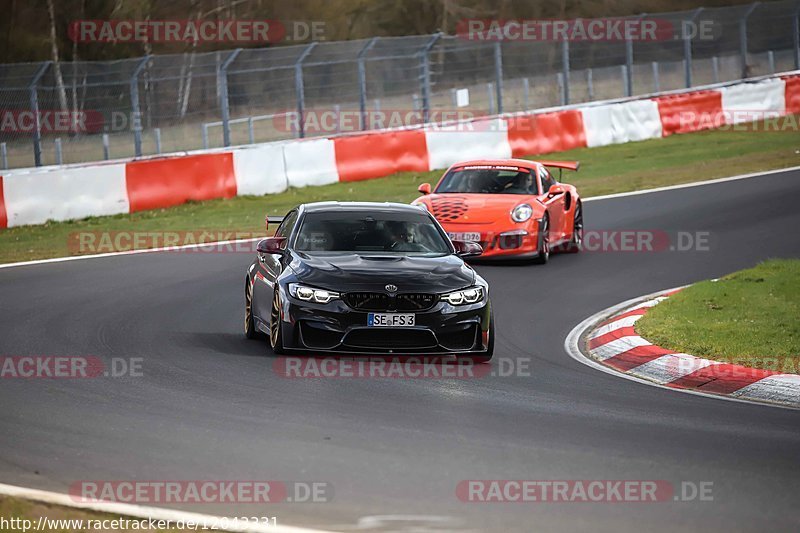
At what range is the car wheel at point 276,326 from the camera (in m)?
10.7

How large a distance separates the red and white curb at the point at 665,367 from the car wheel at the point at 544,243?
12.6 feet

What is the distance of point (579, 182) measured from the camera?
25.9 m

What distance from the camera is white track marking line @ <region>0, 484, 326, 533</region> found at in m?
6.19

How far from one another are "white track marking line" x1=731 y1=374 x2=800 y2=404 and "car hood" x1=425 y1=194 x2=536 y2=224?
22.8 feet

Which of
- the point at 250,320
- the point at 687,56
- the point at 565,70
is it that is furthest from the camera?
the point at 687,56

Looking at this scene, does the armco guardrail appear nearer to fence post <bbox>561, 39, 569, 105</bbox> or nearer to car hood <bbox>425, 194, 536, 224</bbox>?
fence post <bbox>561, 39, 569, 105</bbox>

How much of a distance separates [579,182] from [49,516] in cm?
2037

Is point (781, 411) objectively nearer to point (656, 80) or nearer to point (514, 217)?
point (514, 217)

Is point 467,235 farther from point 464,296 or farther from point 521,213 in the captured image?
point 464,296

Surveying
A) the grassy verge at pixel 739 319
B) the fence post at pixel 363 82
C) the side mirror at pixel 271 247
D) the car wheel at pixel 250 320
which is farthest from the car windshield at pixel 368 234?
the fence post at pixel 363 82

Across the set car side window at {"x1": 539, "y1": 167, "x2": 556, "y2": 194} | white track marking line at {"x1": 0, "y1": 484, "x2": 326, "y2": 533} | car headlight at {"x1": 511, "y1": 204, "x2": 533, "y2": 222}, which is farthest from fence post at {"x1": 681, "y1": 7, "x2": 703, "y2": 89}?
white track marking line at {"x1": 0, "y1": 484, "x2": 326, "y2": 533}

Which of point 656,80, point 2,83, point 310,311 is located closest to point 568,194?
point 310,311

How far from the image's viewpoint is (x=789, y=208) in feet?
69.8

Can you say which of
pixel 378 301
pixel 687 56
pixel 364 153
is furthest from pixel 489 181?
pixel 687 56
